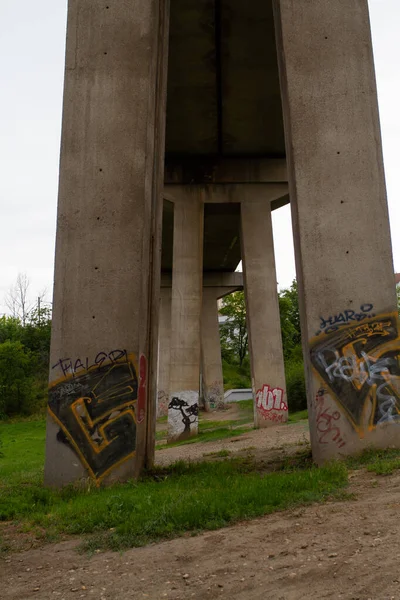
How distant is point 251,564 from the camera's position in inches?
193

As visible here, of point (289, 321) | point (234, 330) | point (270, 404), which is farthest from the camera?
point (234, 330)

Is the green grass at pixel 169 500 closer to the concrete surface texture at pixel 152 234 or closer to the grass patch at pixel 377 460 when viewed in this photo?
the grass patch at pixel 377 460

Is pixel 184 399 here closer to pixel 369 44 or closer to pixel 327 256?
pixel 327 256

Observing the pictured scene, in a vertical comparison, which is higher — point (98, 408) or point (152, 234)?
point (152, 234)

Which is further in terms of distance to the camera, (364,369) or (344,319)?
(344,319)

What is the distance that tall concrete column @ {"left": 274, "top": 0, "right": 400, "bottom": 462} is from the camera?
9.20 m

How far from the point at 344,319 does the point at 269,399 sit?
1369 cm

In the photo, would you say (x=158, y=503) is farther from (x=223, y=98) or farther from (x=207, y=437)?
(x=223, y=98)

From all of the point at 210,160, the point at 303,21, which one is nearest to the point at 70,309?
the point at 303,21

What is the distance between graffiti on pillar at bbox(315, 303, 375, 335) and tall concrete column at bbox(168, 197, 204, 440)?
13581 millimetres

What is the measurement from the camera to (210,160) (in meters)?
24.5

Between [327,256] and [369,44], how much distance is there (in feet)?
14.2

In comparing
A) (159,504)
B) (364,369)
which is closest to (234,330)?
(364,369)

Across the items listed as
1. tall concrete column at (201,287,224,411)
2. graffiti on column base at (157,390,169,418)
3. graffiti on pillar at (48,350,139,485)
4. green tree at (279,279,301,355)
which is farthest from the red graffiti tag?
green tree at (279,279,301,355)
